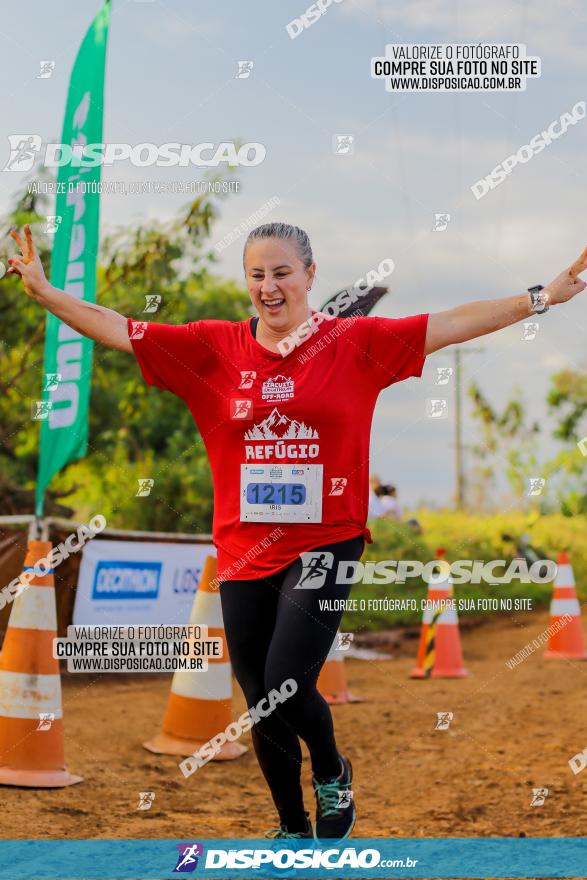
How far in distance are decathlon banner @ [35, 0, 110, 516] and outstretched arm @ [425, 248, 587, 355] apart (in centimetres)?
558

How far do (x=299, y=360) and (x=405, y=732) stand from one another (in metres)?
4.16

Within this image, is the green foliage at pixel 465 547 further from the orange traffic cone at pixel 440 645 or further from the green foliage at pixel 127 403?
the orange traffic cone at pixel 440 645

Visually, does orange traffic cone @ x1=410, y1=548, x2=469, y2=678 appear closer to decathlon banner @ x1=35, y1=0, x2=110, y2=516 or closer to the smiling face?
decathlon banner @ x1=35, y1=0, x2=110, y2=516

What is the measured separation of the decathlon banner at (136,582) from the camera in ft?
30.0

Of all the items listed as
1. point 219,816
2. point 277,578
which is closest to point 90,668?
point 219,816

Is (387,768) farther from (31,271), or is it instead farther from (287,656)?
(31,271)

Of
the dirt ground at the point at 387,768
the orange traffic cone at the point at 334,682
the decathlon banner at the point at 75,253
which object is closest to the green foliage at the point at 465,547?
the dirt ground at the point at 387,768

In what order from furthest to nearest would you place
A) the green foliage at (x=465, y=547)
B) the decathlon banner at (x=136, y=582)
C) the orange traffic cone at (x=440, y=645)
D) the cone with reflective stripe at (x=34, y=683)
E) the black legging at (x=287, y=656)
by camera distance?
the green foliage at (x=465, y=547), the orange traffic cone at (x=440, y=645), the decathlon banner at (x=136, y=582), the cone with reflective stripe at (x=34, y=683), the black legging at (x=287, y=656)

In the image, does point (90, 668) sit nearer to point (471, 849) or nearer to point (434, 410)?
point (434, 410)

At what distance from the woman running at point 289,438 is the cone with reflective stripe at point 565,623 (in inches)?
286

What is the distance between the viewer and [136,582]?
949 cm

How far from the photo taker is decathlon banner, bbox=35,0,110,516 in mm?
9000

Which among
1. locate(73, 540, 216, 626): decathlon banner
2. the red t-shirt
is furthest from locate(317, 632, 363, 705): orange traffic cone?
the red t-shirt

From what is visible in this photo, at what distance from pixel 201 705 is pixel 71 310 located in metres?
3.44
